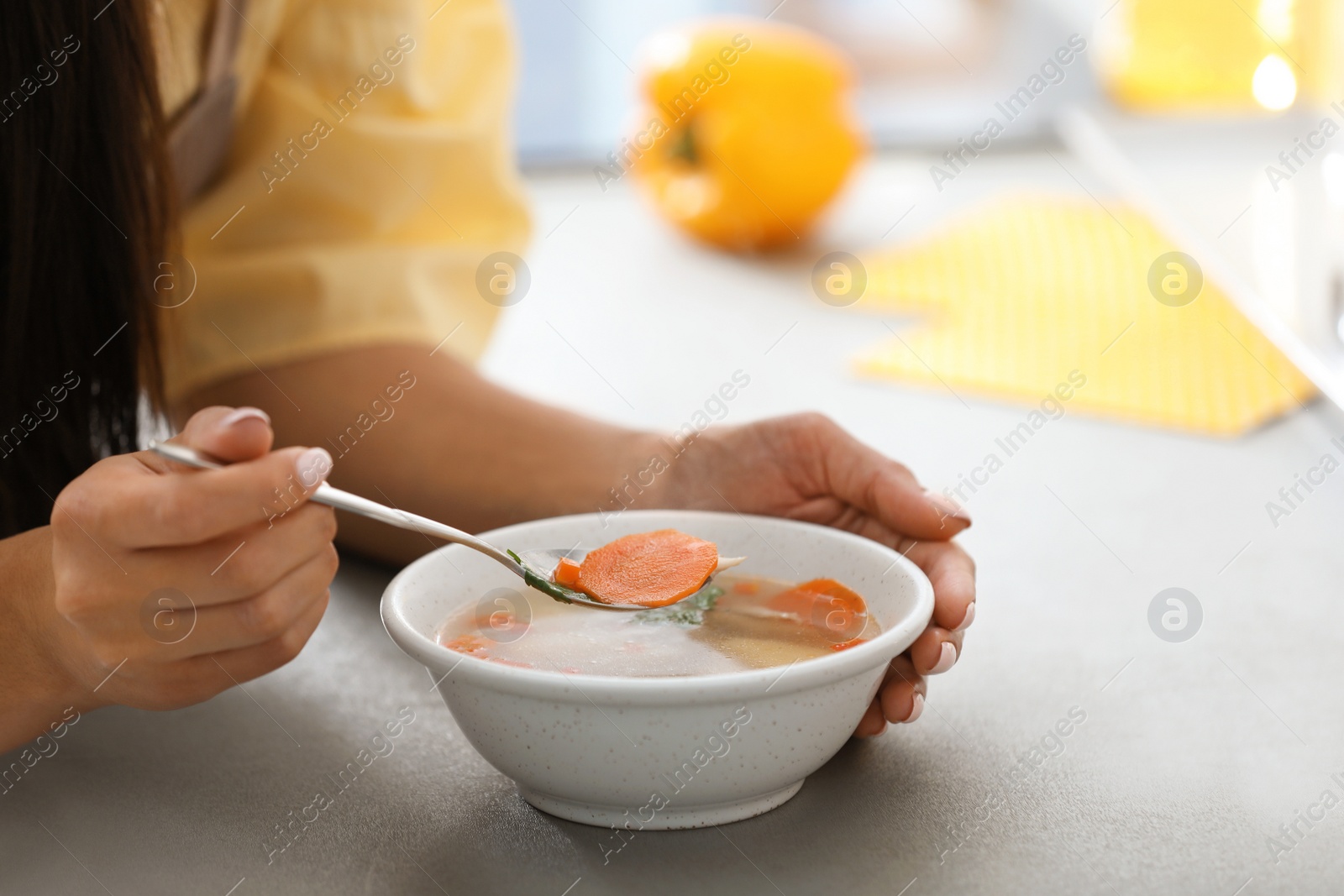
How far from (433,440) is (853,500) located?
0.93ft

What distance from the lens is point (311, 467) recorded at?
0.52m

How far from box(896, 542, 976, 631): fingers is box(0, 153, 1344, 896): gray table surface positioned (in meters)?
0.07

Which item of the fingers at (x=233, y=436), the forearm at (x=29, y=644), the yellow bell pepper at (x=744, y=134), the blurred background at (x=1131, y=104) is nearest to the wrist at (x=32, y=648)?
→ the forearm at (x=29, y=644)

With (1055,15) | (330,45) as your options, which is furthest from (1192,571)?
(1055,15)

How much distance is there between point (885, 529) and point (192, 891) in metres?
0.39

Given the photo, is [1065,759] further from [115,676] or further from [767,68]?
[767,68]

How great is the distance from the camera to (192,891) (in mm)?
531

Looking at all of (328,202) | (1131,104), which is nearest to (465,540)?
(328,202)

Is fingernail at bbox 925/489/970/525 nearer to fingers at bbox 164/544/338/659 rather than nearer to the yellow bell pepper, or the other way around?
fingers at bbox 164/544/338/659

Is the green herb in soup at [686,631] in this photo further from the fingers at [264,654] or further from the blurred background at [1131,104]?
the blurred background at [1131,104]

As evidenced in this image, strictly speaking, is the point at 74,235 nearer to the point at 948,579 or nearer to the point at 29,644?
the point at 29,644

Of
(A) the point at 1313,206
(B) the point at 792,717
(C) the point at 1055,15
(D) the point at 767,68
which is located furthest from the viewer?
(C) the point at 1055,15

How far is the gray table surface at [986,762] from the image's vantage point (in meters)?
0.54

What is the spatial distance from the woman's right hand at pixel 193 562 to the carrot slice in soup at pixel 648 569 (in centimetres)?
13
